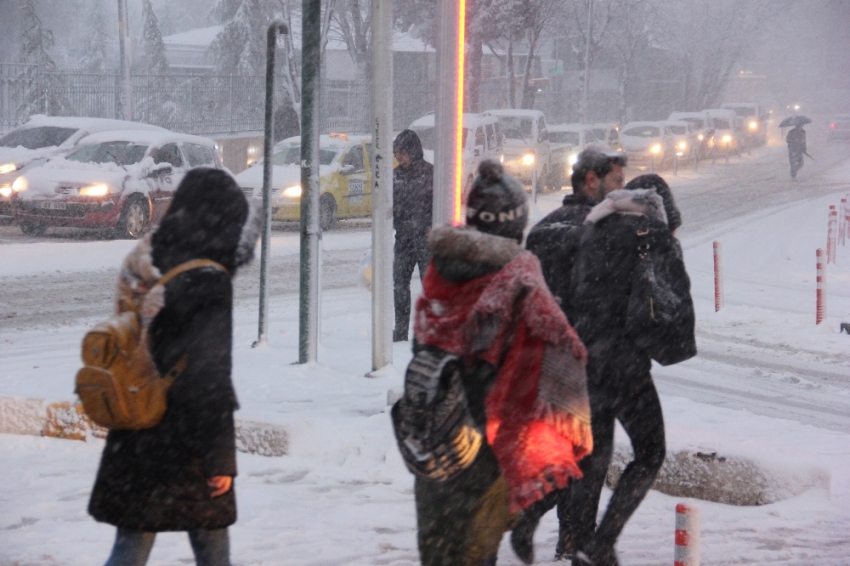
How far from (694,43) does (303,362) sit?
60655 millimetres

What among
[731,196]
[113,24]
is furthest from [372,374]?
[113,24]

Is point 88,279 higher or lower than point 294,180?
lower

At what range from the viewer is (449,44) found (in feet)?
22.2

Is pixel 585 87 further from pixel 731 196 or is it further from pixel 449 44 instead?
pixel 449 44

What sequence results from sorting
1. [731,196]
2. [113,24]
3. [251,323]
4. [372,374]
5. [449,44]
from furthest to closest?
[113,24] → [731,196] → [251,323] → [372,374] → [449,44]

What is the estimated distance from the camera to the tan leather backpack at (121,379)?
123 inches

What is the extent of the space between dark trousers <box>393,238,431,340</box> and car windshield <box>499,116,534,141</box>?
19681 mm

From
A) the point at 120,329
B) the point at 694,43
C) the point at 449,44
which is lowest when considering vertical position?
the point at 120,329

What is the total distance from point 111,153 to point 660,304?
15491 millimetres

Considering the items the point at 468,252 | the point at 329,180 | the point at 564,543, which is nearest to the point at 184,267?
the point at 468,252

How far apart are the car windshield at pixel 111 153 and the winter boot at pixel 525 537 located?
14.9 meters

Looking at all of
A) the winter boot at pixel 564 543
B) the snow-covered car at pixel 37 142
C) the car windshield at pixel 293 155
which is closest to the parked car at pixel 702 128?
the car windshield at pixel 293 155

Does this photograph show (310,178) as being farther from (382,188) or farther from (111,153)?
(111,153)

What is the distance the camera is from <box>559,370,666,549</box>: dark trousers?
438cm
